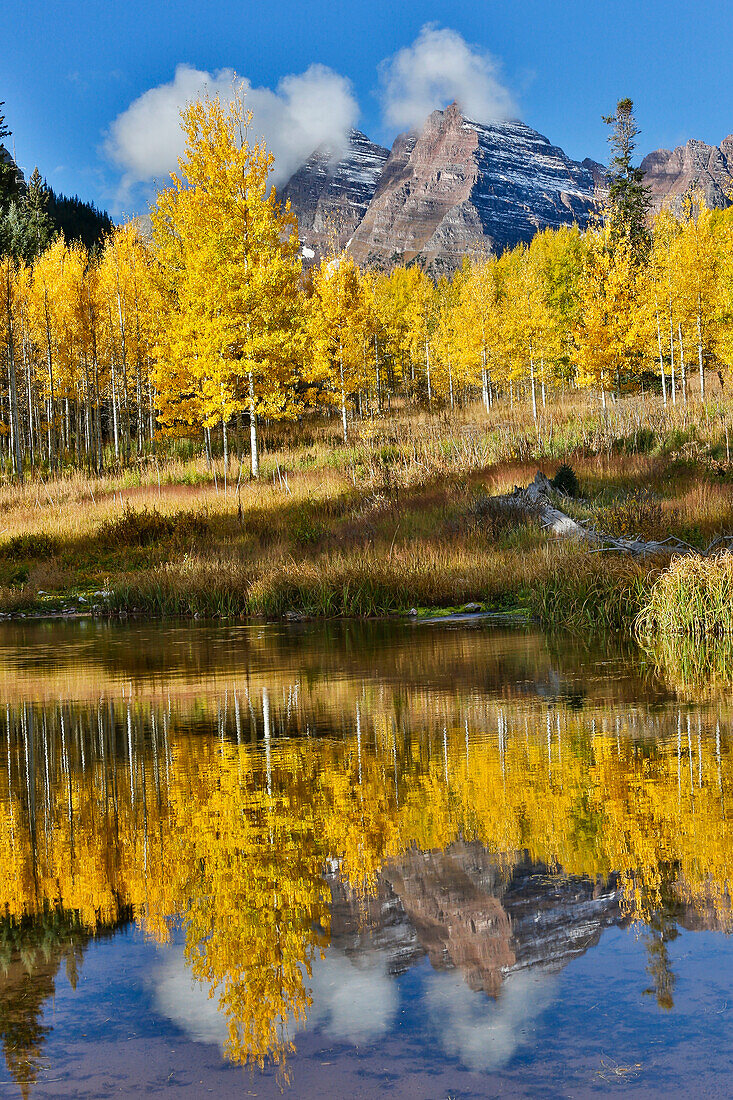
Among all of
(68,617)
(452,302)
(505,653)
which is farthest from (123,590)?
(452,302)

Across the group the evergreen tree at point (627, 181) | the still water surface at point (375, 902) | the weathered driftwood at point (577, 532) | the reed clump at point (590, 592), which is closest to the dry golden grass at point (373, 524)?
Answer: the reed clump at point (590, 592)

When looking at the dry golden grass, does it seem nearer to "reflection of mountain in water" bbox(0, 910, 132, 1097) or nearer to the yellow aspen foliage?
"reflection of mountain in water" bbox(0, 910, 132, 1097)

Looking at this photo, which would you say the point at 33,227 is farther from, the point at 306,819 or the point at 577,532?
the point at 306,819

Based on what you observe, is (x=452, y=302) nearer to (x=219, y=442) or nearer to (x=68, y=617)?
(x=219, y=442)

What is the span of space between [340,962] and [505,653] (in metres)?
7.07

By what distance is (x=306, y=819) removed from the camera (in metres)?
4.32

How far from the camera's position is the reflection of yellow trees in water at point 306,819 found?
10.3 ft

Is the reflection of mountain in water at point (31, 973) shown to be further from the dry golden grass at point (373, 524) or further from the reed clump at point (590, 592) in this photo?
the dry golden grass at point (373, 524)

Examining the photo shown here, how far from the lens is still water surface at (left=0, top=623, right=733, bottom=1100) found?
7.59ft

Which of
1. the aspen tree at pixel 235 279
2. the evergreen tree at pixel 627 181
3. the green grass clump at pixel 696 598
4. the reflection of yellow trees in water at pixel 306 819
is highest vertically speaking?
the evergreen tree at pixel 627 181

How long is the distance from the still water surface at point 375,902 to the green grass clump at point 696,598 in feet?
10.3

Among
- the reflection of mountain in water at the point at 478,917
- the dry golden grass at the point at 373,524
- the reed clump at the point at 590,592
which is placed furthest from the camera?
the dry golden grass at the point at 373,524

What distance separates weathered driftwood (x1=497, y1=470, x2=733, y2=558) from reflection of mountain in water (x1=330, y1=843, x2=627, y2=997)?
831 cm

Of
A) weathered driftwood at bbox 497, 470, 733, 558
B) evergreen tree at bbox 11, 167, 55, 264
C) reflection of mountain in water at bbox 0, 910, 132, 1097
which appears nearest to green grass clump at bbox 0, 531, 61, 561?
weathered driftwood at bbox 497, 470, 733, 558
